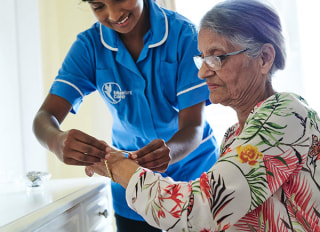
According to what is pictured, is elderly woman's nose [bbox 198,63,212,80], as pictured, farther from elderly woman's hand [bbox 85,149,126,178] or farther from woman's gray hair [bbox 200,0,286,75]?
elderly woman's hand [bbox 85,149,126,178]

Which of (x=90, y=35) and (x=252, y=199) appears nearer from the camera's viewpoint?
(x=252, y=199)

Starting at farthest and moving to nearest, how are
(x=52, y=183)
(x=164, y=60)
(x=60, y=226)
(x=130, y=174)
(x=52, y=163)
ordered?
(x=52, y=163) < (x=52, y=183) < (x=164, y=60) < (x=60, y=226) < (x=130, y=174)

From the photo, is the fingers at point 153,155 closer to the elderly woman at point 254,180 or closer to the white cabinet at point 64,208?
the elderly woman at point 254,180

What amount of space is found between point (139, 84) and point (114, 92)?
0.34 feet

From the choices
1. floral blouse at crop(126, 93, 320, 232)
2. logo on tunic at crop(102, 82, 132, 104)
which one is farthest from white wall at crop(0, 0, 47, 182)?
floral blouse at crop(126, 93, 320, 232)

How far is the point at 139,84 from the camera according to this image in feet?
4.62

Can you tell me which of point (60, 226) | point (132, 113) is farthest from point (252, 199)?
point (132, 113)

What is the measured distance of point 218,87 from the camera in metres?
1.03

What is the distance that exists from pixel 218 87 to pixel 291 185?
1.09ft

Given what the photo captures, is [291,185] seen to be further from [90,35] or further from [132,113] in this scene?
[90,35]

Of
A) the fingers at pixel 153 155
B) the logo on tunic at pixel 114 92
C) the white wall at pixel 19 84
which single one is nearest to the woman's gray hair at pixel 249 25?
the fingers at pixel 153 155

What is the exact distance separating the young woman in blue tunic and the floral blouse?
42 cm

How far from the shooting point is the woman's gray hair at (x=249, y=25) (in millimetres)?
956

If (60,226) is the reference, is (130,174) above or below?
above
